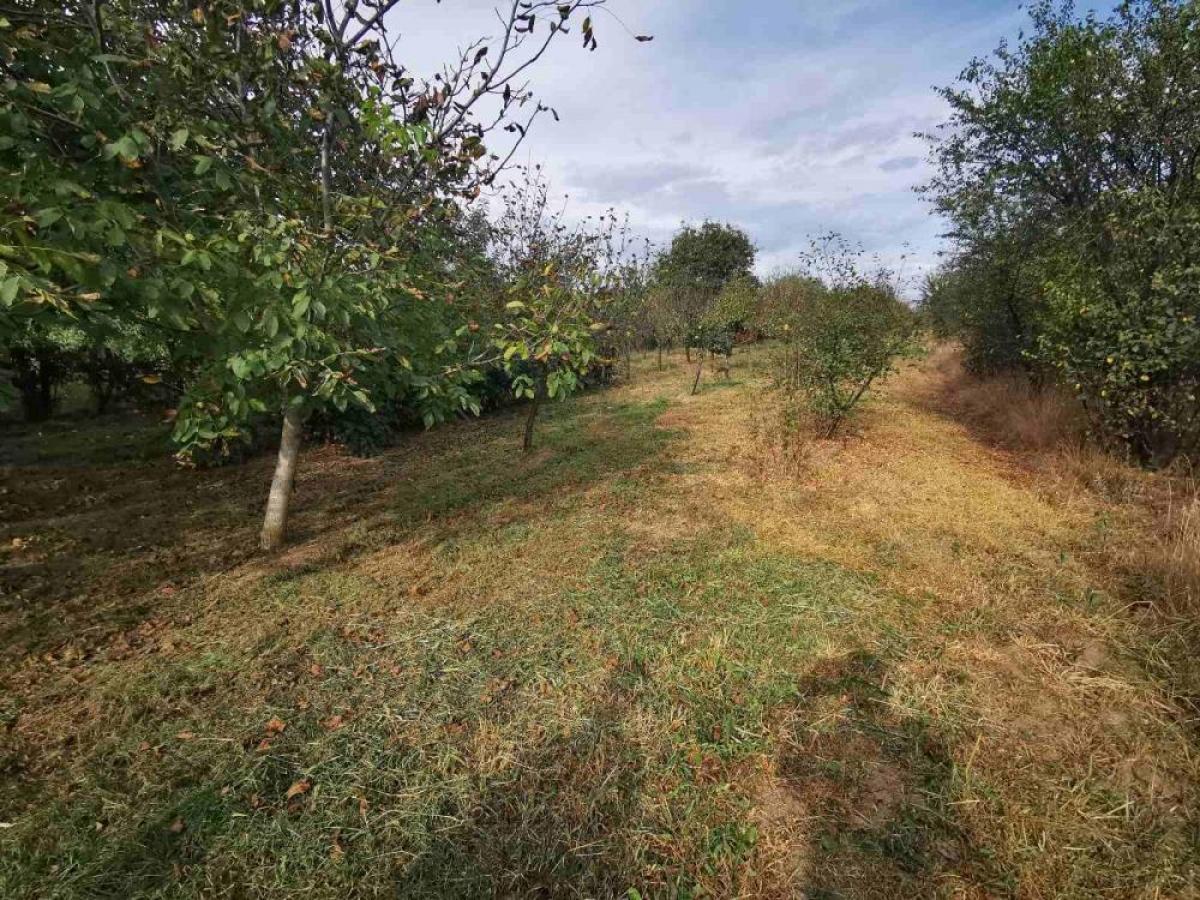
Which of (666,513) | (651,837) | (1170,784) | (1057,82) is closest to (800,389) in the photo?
(666,513)

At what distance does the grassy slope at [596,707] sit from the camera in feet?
6.83

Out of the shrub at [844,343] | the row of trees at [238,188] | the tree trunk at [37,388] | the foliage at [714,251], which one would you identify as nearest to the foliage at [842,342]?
the shrub at [844,343]

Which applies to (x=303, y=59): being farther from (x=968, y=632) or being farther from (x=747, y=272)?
(x=747, y=272)

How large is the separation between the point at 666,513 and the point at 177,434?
174 inches

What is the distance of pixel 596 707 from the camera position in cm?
285

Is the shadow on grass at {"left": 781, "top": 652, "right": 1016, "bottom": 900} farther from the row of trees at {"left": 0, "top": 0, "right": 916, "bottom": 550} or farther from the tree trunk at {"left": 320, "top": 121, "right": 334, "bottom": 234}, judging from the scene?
the tree trunk at {"left": 320, "top": 121, "right": 334, "bottom": 234}

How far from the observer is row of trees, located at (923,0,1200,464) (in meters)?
5.43

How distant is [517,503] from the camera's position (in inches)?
240

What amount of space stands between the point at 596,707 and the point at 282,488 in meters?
3.76

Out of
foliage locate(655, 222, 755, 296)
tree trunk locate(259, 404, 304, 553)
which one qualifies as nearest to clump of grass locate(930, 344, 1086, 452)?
tree trunk locate(259, 404, 304, 553)

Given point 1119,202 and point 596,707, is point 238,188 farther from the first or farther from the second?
point 1119,202

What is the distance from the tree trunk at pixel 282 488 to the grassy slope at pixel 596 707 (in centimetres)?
25

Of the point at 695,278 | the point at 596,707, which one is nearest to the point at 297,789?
the point at 596,707

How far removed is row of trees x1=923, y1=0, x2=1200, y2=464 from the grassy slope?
76.3 inches
